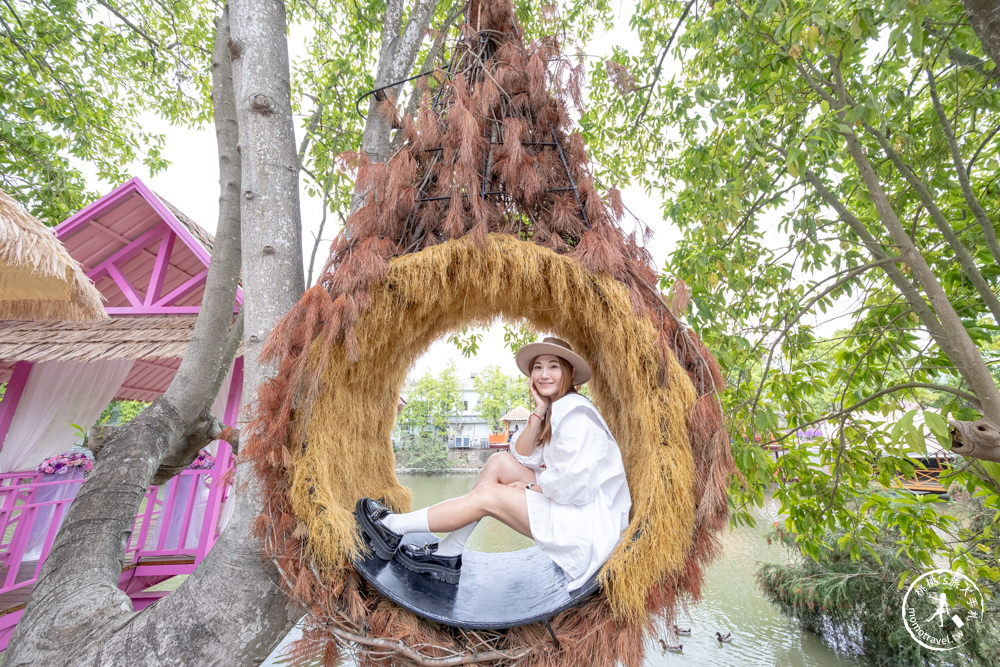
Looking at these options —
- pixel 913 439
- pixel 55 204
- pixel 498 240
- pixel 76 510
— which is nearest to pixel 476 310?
pixel 498 240

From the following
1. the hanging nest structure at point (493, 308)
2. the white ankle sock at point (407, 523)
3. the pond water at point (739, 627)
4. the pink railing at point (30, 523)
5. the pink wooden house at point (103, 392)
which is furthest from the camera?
the pond water at point (739, 627)

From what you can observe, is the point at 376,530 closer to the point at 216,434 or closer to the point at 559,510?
the point at 559,510

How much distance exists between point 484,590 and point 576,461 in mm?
659

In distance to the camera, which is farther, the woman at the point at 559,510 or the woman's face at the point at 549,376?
the woman's face at the point at 549,376

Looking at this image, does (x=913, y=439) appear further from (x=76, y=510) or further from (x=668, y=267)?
(x=76, y=510)

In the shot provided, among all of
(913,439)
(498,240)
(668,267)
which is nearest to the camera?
(913,439)

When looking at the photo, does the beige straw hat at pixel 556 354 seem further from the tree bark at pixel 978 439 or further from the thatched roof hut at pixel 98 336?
the thatched roof hut at pixel 98 336

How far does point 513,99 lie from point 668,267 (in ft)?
5.87

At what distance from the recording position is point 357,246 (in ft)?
5.50

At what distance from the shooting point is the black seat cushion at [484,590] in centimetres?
147

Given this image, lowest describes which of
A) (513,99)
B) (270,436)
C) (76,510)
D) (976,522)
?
(976,522)

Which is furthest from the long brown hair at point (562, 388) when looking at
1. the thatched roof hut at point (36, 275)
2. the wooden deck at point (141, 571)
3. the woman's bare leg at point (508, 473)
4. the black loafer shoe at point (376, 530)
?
the wooden deck at point (141, 571)

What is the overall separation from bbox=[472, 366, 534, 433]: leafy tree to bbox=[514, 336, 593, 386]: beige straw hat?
1837 cm

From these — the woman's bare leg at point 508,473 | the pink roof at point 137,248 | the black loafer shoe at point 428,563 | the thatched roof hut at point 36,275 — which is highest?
the pink roof at point 137,248
